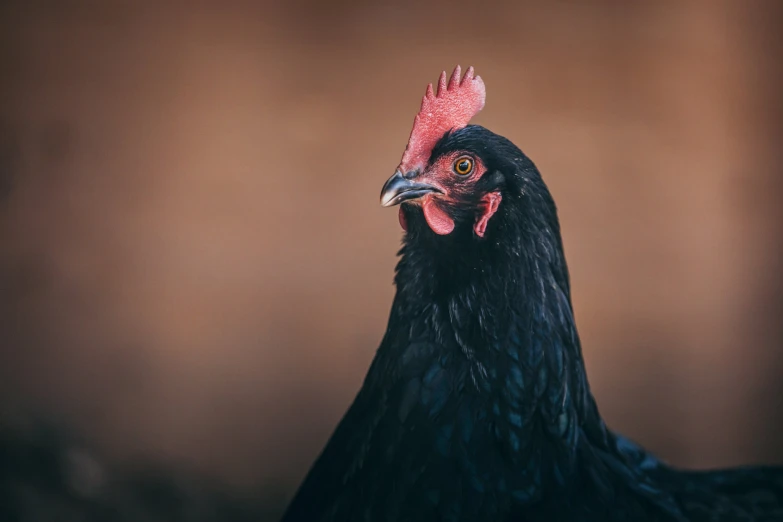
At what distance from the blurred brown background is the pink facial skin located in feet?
4.88

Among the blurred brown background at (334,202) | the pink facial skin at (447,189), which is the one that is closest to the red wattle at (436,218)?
the pink facial skin at (447,189)

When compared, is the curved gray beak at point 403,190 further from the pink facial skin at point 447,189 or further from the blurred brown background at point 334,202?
the blurred brown background at point 334,202

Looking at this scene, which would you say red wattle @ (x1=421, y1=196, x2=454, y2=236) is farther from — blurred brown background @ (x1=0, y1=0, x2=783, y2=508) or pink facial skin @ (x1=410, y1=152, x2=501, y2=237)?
blurred brown background @ (x1=0, y1=0, x2=783, y2=508)

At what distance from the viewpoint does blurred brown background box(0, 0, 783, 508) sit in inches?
126

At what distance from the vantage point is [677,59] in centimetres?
324

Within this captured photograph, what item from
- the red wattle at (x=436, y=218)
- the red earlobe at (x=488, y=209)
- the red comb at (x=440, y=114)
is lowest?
the red wattle at (x=436, y=218)

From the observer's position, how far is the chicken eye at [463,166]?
5.66 feet

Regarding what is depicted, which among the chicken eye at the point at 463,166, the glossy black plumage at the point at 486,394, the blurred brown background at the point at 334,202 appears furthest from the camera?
the blurred brown background at the point at 334,202

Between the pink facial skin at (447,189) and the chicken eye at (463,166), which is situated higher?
the chicken eye at (463,166)

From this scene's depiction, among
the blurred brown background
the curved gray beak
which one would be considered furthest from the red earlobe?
the blurred brown background

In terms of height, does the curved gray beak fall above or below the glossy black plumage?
above

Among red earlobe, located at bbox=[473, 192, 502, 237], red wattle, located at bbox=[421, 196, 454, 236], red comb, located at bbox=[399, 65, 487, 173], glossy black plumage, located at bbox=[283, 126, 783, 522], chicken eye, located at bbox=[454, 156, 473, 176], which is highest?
red comb, located at bbox=[399, 65, 487, 173]

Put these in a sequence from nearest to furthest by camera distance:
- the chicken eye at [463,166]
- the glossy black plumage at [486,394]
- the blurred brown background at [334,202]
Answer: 1. the glossy black plumage at [486,394]
2. the chicken eye at [463,166]
3. the blurred brown background at [334,202]

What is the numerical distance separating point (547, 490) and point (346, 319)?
171 centimetres
